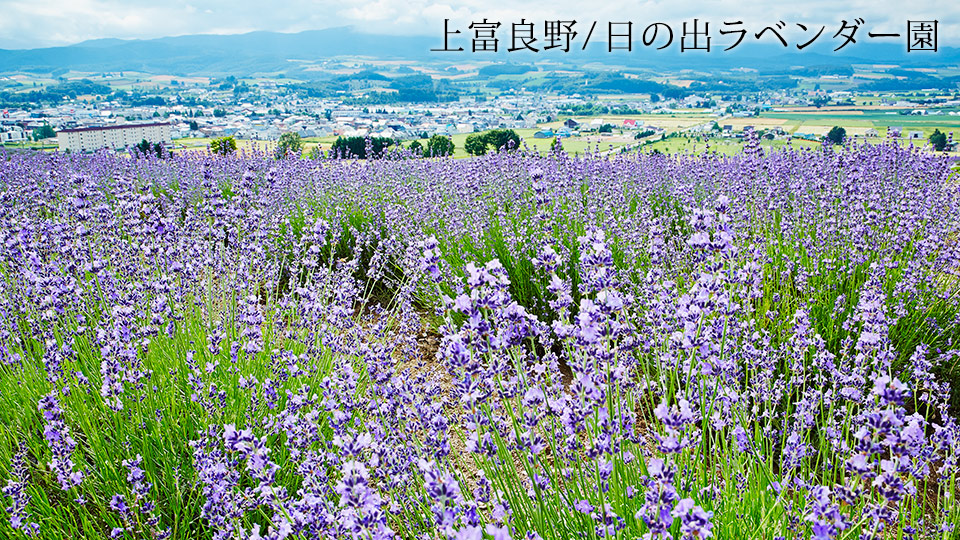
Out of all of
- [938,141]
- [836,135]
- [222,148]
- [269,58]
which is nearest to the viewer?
[938,141]

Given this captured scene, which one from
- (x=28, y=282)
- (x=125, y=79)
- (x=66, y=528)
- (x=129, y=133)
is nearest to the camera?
(x=66, y=528)

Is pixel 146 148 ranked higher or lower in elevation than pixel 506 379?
higher

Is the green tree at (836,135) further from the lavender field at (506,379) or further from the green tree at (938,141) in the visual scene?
the lavender field at (506,379)

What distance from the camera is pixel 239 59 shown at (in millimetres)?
160875

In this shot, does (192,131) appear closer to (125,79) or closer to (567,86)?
(567,86)

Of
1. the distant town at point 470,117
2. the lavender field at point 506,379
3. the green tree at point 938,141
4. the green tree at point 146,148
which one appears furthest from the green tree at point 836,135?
the green tree at point 146,148

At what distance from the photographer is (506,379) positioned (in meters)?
2.48

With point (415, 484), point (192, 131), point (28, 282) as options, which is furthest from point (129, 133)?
point (415, 484)

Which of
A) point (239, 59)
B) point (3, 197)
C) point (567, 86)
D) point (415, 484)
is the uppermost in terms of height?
point (239, 59)

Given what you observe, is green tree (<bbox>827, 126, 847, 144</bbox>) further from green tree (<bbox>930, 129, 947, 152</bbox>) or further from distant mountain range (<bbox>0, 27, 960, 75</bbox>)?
distant mountain range (<bbox>0, 27, 960, 75</bbox>)

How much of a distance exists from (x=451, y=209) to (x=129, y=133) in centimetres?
2740

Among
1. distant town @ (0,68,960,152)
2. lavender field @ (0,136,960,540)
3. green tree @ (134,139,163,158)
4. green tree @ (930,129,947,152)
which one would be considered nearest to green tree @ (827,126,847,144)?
distant town @ (0,68,960,152)

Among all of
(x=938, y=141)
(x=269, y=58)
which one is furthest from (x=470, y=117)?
(x=269, y=58)

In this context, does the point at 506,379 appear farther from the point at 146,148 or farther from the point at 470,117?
the point at 470,117
